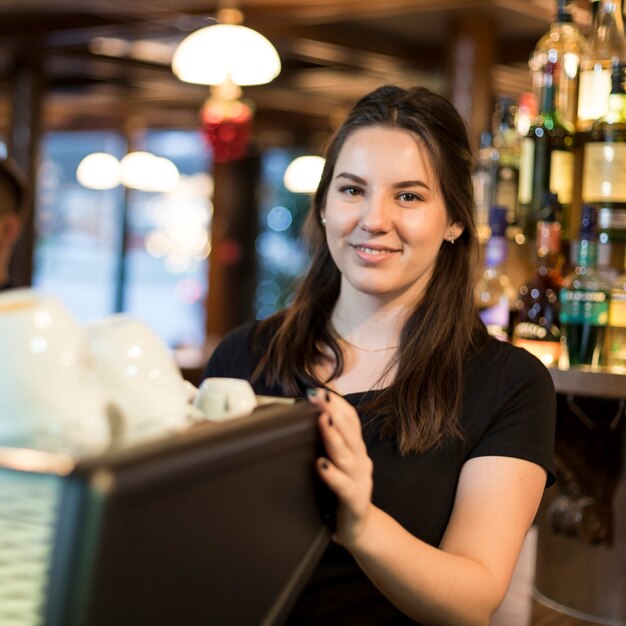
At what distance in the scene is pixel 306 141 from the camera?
9.91 metres

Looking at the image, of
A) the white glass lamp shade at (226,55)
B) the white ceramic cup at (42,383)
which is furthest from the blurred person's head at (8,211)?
the white ceramic cup at (42,383)

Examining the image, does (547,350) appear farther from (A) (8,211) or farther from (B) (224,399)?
(A) (8,211)

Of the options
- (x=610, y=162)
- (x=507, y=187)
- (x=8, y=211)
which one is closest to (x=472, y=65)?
(x=8, y=211)

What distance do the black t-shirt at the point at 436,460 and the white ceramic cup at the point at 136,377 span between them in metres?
0.63

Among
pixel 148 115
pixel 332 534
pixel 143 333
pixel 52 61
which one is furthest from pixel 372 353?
pixel 148 115

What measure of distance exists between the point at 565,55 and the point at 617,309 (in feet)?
1.83

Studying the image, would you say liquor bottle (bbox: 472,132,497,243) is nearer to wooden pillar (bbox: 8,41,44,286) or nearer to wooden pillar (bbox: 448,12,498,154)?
wooden pillar (bbox: 448,12,498,154)

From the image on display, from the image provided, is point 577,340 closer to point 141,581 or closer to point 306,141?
point 141,581

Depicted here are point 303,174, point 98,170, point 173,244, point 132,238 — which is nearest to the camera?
point 303,174

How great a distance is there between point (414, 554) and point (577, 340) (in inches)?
34.6

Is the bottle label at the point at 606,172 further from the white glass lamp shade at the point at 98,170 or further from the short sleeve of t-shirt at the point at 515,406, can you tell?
the white glass lamp shade at the point at 98,170

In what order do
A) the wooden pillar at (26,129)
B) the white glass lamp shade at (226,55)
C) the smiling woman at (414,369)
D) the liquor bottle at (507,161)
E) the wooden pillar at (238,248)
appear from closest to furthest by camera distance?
the smiling woman at (414,369)
the liquor bottle at (507,161)
the white glass lamp shade at (226,55)
the wooden pillar at (26,129)
the wooden pillar at (238,248)

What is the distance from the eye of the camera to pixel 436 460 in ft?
4.56

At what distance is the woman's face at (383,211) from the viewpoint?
56.3 inches
